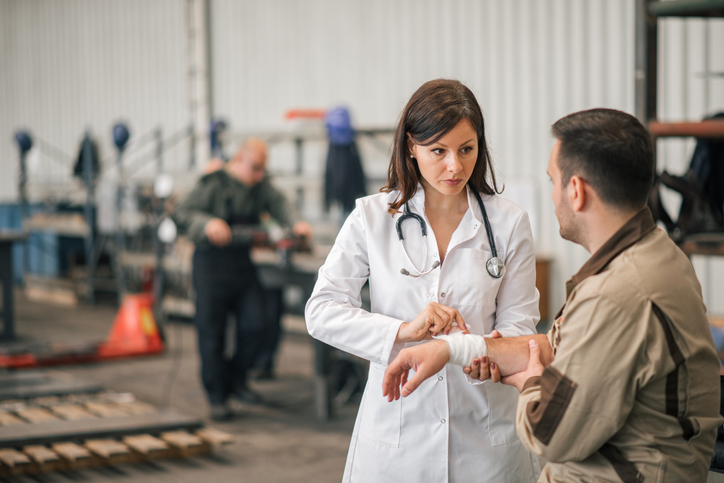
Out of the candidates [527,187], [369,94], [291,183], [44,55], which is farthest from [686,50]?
[44,55]

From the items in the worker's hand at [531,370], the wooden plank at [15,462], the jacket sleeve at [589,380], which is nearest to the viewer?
the jacket sleeve at [589,380]

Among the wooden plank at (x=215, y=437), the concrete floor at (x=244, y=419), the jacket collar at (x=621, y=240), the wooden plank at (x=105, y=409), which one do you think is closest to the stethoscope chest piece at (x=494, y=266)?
the jacket collar at (x=621, y=240)

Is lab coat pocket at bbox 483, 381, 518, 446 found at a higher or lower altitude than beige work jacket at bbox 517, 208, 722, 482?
lower

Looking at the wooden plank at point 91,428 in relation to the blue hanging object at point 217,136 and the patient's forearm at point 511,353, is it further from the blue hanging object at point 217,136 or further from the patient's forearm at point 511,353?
the blue hanging object at point 217,136

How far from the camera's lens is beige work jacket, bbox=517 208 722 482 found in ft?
4.79

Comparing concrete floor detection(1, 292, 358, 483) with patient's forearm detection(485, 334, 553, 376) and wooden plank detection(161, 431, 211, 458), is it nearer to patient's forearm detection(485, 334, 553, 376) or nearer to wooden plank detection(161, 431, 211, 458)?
wooden plank detection(161, 431, 211, 458)

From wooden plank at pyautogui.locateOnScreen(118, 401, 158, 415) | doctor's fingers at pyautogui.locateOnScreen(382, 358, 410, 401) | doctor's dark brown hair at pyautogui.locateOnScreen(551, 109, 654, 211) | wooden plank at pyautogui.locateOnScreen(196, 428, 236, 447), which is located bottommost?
wooden plank at pyautogui.locateOnScreen(118, 401, 158, 415)

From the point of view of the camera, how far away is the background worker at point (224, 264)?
568 cm

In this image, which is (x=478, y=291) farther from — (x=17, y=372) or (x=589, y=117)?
(x=17, y=372)

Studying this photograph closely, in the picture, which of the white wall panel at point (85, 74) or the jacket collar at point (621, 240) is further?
the white wall panel at point (85, 74)

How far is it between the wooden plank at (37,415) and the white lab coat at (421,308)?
3769 millimetres

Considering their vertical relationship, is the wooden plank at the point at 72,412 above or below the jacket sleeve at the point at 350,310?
below

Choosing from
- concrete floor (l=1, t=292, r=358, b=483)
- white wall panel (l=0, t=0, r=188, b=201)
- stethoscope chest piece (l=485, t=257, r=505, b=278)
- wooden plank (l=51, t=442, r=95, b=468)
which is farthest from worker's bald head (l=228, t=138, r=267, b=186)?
white wall panel (l=0, t=0, r=188, b=201)

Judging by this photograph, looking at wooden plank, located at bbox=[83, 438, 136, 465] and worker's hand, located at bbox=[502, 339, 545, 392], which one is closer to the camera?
worker's hand, located at bbox=[502, 339, 545, 392]
